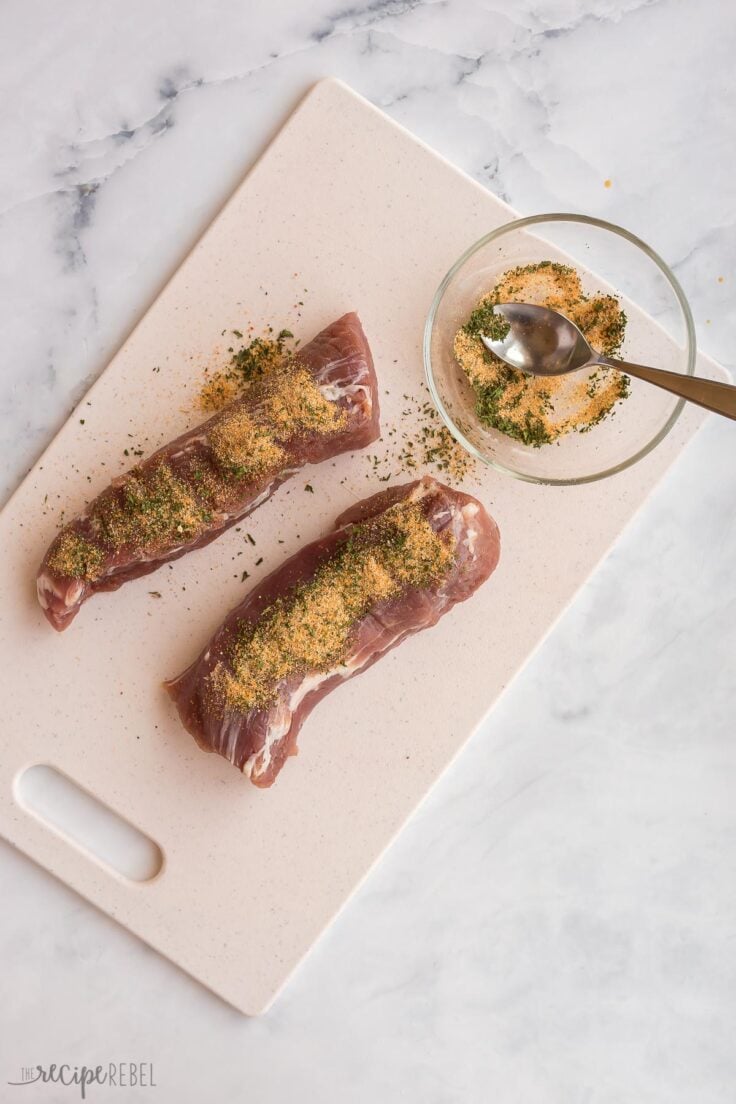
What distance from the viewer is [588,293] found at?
2209mm

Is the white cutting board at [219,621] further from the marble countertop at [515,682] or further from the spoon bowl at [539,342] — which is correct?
the spoon bowl at [539,342]

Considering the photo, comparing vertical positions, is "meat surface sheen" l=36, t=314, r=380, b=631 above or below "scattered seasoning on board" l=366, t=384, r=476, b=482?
above

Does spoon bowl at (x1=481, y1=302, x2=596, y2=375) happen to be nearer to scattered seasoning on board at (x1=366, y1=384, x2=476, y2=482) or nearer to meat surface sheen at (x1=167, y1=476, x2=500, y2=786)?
scattered seasoning on board at (x1=366, y1=384, x2=476, y2=482)

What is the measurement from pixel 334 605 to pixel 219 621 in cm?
36

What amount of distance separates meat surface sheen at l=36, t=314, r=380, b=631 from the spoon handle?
2.17 ft

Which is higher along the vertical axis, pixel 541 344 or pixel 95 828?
pixel 541 344

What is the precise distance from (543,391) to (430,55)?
3.23 ft

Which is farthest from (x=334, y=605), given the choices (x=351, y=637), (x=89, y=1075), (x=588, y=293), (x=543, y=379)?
(x=89, y=1075)


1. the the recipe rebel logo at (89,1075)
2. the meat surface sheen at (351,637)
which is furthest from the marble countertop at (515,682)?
the meat surface sheen at (351,637)

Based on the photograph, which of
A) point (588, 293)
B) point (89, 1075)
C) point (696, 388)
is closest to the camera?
point (696, 388)

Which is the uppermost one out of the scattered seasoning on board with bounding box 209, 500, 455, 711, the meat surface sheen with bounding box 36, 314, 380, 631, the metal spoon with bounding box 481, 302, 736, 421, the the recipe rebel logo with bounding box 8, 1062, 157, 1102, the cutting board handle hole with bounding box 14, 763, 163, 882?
the meat surface sheen with bounding box 36, 314, 380, 631

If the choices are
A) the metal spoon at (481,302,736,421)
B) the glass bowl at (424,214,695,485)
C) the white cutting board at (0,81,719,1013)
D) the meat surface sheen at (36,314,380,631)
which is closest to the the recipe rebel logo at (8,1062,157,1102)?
the white cutting board at (0,81,719,1013)

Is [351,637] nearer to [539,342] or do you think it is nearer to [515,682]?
[515,682]

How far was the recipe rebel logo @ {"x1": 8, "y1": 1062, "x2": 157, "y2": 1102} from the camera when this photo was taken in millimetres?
2336
